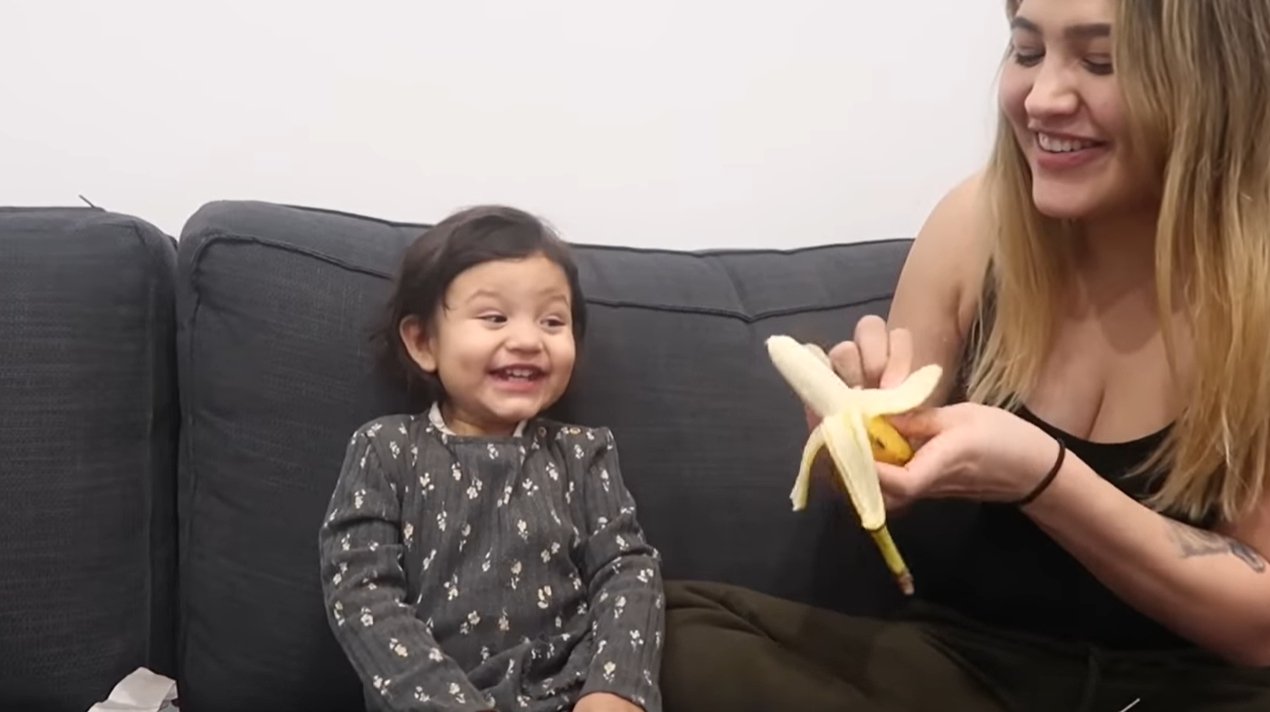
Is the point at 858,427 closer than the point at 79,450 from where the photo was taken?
Yes

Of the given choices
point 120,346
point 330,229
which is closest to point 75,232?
point 120,346

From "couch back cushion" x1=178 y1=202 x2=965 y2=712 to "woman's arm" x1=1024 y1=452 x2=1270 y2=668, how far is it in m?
0.31

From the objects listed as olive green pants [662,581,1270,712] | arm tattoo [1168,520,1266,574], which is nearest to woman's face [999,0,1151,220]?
arm tattoo [1168,520,1266,574]

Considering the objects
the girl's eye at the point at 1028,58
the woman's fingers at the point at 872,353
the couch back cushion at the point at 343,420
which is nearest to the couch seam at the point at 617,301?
the couch back cushion at the point at 343,420

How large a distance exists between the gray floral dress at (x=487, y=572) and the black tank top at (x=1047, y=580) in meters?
0.32

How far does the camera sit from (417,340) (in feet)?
3.91

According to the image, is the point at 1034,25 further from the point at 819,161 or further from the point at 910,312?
the point at 819,161

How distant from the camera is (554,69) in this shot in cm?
150

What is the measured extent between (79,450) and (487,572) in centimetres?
42

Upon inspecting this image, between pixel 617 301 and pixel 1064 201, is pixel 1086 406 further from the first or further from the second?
pixel 617 301

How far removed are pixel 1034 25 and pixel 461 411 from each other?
62 centimetres

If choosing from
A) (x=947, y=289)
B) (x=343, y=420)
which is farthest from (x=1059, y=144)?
(x=343, y=420)

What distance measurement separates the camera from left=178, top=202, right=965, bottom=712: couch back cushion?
3.96 feet

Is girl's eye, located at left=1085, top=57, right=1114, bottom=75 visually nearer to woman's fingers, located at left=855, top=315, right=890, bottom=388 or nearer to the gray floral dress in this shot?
woman's fingers, located at left=855, top=315, right=890, bottom=388
